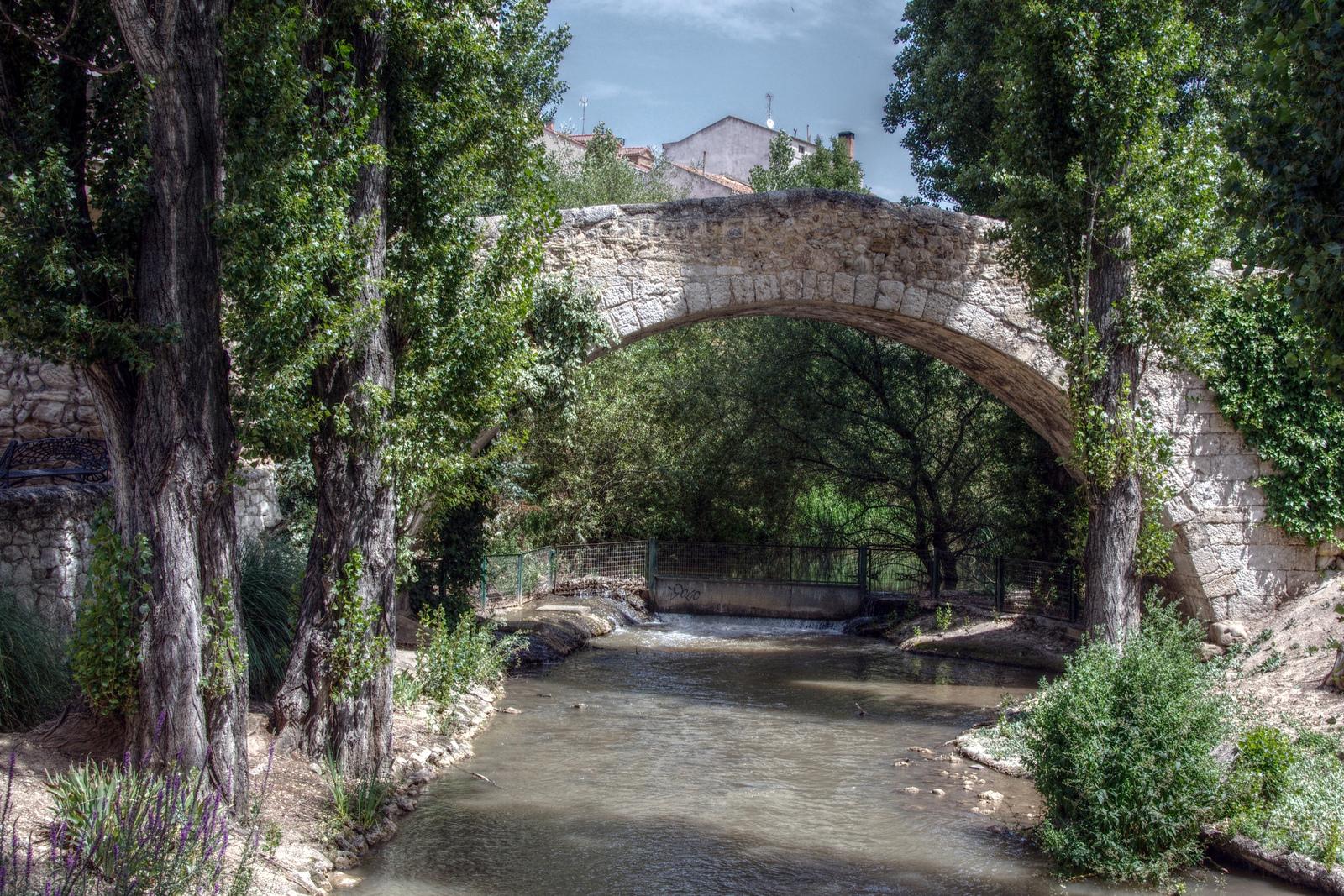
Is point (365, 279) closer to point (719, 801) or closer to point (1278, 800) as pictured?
point (719, 801)

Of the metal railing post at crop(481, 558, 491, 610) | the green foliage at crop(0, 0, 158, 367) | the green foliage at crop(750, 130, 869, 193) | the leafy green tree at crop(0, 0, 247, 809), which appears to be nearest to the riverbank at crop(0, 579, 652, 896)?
the leafy green tree at crop(0, 0, 247, 809)

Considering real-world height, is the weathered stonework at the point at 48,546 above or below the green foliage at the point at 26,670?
above

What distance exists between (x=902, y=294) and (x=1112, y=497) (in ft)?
8.54

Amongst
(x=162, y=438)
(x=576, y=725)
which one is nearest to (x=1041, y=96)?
(x=576, y=725)

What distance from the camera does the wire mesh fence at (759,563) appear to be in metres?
15.1

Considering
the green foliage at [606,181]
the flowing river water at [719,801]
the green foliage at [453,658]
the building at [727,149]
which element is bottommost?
the flowing river water at [719,801]

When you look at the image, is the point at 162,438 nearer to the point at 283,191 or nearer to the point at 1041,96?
the point at 283,191

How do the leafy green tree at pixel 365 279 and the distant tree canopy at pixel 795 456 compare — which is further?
the distant tree canopy at pixel 795 456

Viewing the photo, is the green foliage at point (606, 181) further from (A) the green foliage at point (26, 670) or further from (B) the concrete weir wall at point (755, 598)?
(A) the green foliage at point (26, 670)

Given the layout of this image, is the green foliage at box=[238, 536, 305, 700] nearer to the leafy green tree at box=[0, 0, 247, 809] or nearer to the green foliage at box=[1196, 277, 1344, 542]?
the leafy green tree at box=[0, 0, 247, 809]

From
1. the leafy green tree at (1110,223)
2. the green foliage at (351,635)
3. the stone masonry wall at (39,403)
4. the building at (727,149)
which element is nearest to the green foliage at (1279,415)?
the leafy green tree at (1110,223)

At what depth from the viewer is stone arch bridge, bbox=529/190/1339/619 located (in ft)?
28.4

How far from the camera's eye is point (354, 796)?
523 cm

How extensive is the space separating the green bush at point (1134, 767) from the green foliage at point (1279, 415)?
16.6 ft
